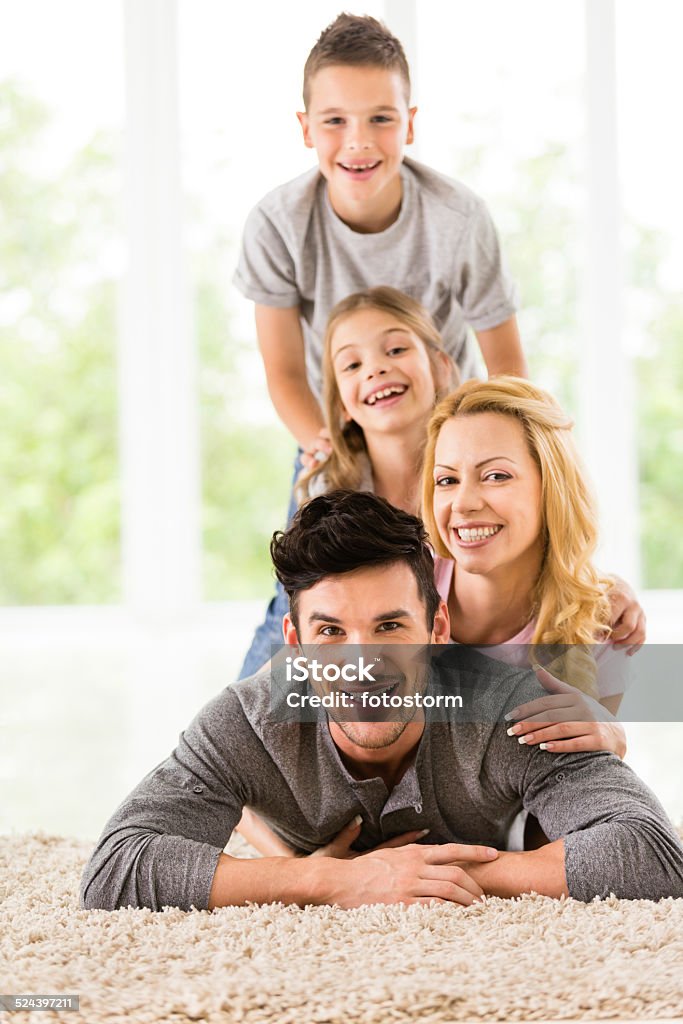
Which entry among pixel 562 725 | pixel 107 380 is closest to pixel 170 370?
pixel 107 380

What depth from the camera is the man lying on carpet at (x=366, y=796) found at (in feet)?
4.02

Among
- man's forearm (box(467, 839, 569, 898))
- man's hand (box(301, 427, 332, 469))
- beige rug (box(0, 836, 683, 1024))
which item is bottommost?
beige rug (box(0, 836, 683, 1024))

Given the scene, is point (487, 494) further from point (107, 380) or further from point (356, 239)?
point (107, 380)

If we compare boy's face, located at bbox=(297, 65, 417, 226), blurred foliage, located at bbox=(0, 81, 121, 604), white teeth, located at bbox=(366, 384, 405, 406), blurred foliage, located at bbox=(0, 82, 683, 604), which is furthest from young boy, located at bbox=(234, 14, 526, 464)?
blurred foliage, located at bbox=(0, 81, 121, 604)

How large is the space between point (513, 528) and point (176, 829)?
55 centimetres

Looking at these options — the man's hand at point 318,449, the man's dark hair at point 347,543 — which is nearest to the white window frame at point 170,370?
the man's hand at point 318,449

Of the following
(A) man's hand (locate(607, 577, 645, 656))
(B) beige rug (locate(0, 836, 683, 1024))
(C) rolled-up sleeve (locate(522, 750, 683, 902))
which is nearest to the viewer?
(B) beige rug (locate(0, 836, 683, 1024))

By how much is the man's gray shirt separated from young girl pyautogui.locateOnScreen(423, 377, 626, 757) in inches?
4.5

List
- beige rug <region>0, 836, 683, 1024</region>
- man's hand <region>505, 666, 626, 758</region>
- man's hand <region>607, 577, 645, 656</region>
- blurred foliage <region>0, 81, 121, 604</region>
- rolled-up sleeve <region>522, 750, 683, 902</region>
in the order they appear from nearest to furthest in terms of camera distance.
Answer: beige rug <region>0, 836, 683, 1024</region> → rolled-up sleeve <region>522, 750, 683, 902</region> → man's hand <region>505, 666, 626, 758</region> → man's hand <region>607, 577, 645, 656</region> → blurred foliage <region>0, 81, 121, 604</region>

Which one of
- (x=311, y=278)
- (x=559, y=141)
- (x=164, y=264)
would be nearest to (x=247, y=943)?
(x=311, y=278)

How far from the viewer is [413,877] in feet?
4.05

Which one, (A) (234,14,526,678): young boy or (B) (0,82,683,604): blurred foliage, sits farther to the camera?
(B) (0,82,683,604): blurred foliage

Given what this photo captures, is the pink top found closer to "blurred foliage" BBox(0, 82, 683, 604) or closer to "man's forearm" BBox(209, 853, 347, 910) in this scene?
"man's forearm" BBox(209, 853, 347, 910)

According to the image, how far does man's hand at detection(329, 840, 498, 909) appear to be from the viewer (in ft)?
4.01
